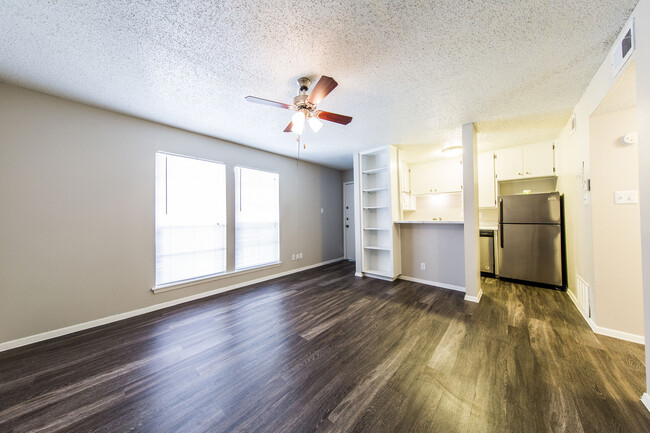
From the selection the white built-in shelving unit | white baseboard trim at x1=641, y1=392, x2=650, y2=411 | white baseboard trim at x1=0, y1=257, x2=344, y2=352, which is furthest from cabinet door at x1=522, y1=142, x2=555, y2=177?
white baseboard trim at x1=0, y1=257, x2=344, y2=352

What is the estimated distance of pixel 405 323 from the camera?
7.68 feet

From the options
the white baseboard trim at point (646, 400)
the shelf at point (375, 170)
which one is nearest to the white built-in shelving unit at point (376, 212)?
the shelf at point (375, 170)

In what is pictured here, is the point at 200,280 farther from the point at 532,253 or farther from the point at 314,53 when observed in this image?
the point at 532,253

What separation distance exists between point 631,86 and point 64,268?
5382mm

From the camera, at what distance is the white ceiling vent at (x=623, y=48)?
137 centimetres

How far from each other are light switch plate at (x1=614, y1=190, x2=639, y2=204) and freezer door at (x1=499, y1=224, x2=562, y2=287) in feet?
5.23

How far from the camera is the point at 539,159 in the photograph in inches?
144

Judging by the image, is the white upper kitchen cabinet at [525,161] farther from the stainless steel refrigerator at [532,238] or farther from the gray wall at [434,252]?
the gray wall at [434,252]

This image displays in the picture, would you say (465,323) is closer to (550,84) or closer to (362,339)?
(362,339)

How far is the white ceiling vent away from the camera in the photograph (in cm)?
137

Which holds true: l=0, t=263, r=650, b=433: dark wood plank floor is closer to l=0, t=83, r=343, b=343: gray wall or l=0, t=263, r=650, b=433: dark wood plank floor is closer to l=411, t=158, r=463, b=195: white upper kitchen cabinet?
l=0, t=83, r=343, b=343: gray wall

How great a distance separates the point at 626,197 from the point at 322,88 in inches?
115

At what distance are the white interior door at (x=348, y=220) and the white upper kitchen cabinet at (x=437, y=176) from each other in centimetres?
156

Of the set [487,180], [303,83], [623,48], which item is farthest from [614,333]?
[303,83]
